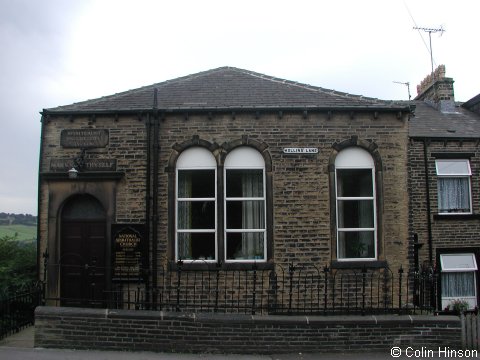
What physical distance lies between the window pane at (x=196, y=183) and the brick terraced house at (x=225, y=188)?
0.02 meters

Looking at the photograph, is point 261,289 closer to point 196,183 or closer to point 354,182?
point 196,183

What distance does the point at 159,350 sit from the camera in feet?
25.8

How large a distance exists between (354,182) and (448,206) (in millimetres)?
4611

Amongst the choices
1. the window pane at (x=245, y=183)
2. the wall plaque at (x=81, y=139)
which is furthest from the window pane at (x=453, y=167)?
the wall plaque at (x=81, y=139)

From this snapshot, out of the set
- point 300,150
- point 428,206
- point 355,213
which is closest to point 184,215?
point 300,150

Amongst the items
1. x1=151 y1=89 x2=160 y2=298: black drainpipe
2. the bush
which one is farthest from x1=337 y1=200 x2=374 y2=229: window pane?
the bush

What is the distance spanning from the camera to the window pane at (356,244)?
10.4 meters

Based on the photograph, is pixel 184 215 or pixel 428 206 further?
pixel 428 206

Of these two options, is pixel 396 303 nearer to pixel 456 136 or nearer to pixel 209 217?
pixel 209 217

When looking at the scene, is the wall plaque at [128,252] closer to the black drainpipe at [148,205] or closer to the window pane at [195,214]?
the black drainpipe at [148,205]

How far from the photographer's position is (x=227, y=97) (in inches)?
435

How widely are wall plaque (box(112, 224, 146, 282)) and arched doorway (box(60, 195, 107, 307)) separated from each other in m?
0.39

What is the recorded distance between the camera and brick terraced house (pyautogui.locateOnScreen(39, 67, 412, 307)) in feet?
33.2

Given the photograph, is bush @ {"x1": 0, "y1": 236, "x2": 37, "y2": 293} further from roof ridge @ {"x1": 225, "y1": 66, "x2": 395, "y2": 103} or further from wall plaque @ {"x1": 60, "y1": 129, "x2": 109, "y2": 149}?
roof ridge @ {"x1": 225, "y1": 66, "x2": 395, "y2": 103}
